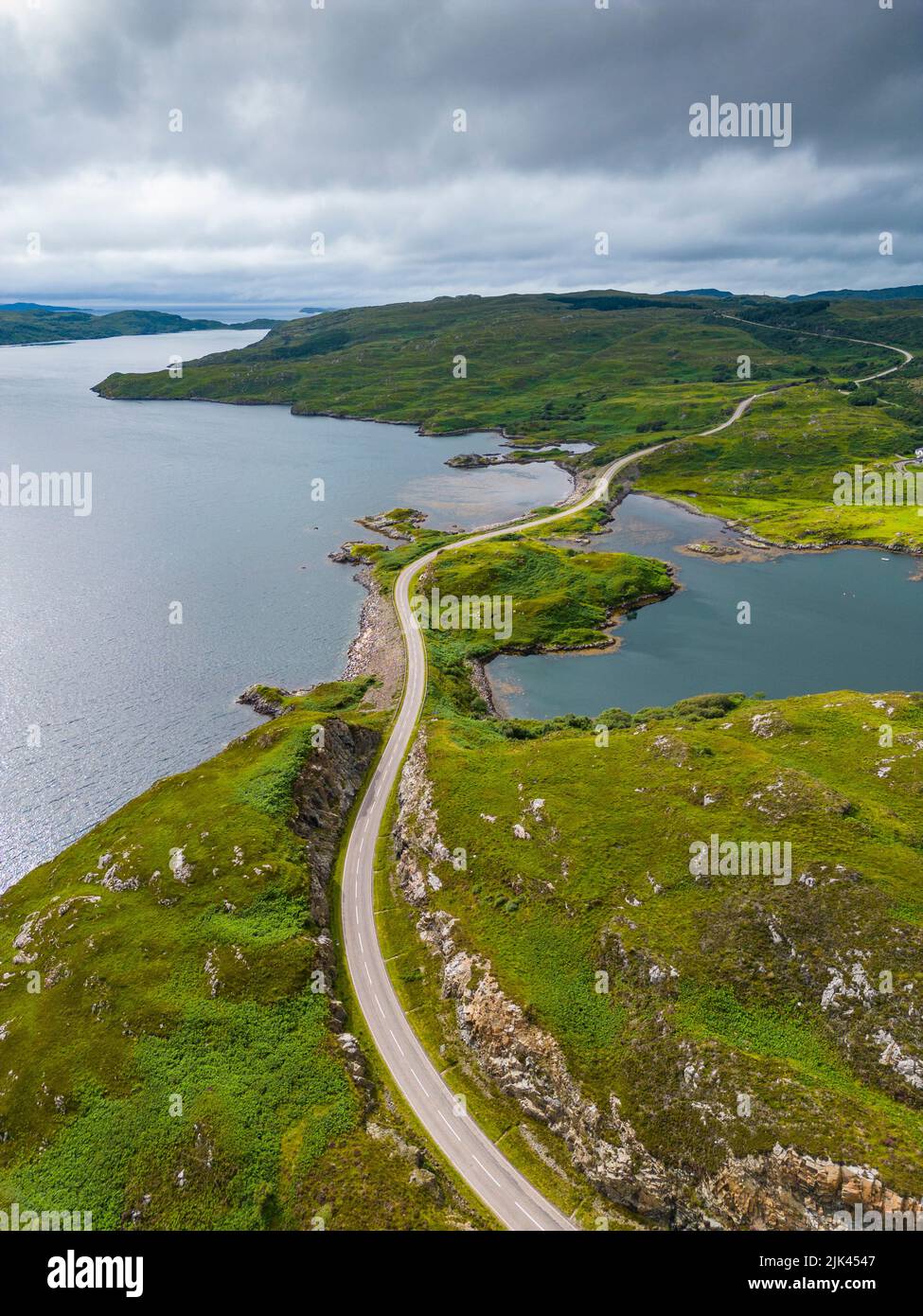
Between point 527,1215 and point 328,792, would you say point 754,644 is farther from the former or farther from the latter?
point 527,1215

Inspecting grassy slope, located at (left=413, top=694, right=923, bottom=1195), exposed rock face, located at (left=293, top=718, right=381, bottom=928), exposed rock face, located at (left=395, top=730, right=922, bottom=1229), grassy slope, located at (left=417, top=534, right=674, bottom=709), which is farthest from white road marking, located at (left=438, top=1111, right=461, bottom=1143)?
grassy slope, located at (left=417, top=534, right=674, bottom=709)

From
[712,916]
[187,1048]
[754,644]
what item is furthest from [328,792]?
[754,644]

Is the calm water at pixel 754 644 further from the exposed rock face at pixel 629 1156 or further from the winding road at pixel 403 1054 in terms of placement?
the exposed rock face at pixel 629 1156

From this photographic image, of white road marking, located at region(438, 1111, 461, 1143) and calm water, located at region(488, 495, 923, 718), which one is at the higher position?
calm water, located at region(488, 495, 923, 718)

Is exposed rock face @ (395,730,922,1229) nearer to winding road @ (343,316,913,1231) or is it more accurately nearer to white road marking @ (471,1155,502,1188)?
winding road @ (343,316,913,1231)

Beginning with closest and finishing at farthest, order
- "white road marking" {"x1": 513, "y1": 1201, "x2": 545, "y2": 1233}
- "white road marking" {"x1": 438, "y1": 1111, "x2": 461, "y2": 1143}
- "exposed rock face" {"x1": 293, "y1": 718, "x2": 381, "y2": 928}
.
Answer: "white road marking" {"x1": 513, "y1": 1201, "x2": 545, "y2": 1233}
"white road marking" {"x1": 438, "y1": 1111, "x2": 461, "y2": 1143}
"exposed rock face" {"x1": 293, "y1": 718, "x2": 381, "y2": 928}

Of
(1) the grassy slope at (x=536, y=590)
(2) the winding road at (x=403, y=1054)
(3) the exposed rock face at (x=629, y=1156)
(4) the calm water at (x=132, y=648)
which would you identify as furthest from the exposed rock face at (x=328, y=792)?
(1) the grassy slope at (x=536, y=590)
